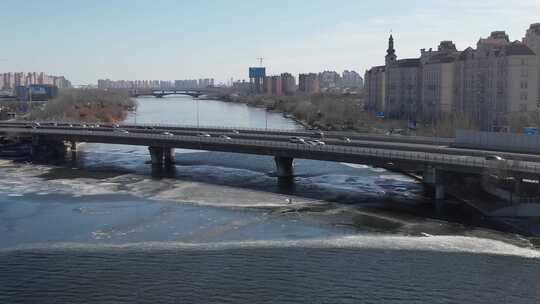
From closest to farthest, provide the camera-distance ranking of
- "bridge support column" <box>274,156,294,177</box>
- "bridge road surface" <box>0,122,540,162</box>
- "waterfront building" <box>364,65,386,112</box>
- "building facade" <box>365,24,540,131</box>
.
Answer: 1. "bridge road surface" <box>0,122,540,162</box>
2. "bridge support column" <box>274,156,294,177</box>
3. "building facade" <box>365,24,540,131</box>
4. "waterfront building" <box>364,65,386,112</box>

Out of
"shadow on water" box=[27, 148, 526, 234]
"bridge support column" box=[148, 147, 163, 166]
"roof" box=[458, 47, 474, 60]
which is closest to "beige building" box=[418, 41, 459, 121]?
"roof" box=[458, 47, 474, 60]

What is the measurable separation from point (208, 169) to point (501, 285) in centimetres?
2595

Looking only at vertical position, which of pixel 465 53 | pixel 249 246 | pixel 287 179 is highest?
pixel 465 53

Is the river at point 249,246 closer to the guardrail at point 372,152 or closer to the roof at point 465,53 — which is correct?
the guardrail at point 372,152

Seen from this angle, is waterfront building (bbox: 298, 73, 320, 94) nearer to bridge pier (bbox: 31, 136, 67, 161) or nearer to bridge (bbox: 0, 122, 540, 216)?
bridge (bbox: 0, 122, 540, 216)

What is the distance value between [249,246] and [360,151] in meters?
13.2

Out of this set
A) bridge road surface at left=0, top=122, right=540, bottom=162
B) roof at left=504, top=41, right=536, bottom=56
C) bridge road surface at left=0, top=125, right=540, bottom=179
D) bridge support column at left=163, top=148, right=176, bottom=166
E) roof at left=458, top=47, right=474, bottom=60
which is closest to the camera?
bridge road surface at left=0, top=125, right=540, bottom=179

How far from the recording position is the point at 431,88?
209 ft

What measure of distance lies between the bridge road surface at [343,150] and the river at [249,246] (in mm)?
1710

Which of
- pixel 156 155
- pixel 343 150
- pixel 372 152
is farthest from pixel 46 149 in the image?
pixel 372 152

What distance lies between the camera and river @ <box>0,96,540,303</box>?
1730cm

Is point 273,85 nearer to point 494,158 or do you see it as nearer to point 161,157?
point 161,157

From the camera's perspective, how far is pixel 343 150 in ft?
112

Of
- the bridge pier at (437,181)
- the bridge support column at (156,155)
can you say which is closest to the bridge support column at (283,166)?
the bridge pier at (437,181)
